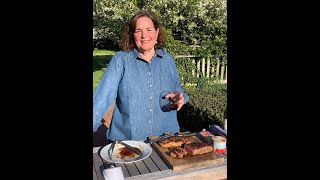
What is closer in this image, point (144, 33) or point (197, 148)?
point (197, 148)

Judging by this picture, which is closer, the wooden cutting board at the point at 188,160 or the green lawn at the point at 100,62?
the wooden cutting board at the point at 188,160

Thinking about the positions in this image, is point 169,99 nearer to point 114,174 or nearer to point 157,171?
point 157,171

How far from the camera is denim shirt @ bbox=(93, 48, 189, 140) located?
8.13 ft

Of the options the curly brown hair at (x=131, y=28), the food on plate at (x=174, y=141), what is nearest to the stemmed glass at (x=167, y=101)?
the food on plate at (x=174, y=141)

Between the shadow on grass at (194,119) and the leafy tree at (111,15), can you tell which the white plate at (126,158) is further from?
the leafy tree at (111,15)

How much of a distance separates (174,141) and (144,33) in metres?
0.91

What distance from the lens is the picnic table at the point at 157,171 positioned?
1.77 meters

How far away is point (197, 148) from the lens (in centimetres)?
196

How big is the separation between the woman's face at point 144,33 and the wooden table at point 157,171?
3.19 ft

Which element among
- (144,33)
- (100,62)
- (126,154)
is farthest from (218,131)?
(100,62)

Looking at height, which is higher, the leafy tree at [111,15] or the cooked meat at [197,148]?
the leafy tree at [111,15]

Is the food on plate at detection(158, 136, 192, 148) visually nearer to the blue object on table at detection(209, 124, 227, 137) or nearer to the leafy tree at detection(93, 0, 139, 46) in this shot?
the blue object on table at detection(209, 124, 227, 137)
